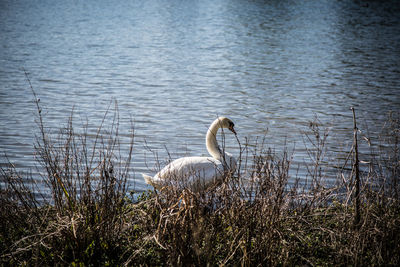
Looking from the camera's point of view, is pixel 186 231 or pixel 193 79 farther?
pixel 193 79

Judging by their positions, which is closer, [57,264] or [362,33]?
[57,264]

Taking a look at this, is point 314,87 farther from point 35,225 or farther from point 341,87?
point 35,225

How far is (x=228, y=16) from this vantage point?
4822 cm

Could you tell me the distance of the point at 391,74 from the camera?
19500 mm

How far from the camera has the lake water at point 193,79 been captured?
11.6 metres

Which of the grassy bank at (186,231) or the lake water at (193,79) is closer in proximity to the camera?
the grassy bank at (186,231)

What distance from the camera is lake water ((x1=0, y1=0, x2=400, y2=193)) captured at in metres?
11.6

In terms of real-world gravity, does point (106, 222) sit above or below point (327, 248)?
above

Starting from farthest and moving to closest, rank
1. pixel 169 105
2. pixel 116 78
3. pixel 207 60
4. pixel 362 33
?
pixel 362 33, pixel 207 60, pixel 116 78, pixel 169 105

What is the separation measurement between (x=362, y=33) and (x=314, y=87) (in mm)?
18623

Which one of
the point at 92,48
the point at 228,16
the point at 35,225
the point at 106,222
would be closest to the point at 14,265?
the point at 35,225

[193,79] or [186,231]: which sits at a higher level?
[186,231]

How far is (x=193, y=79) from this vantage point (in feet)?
60.5

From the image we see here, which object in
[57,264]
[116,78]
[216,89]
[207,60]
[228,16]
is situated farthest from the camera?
[228,16]
